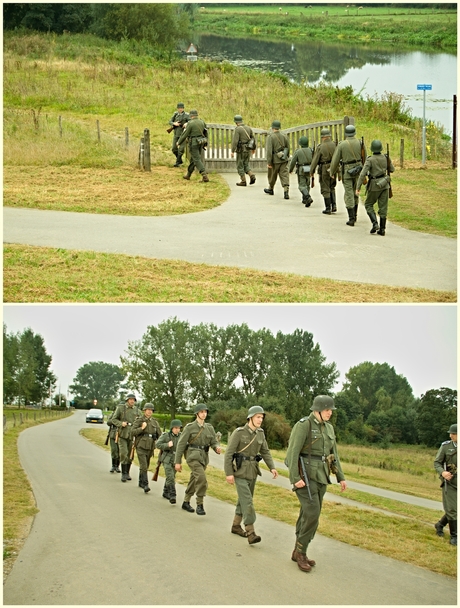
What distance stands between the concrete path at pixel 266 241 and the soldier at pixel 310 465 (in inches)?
235

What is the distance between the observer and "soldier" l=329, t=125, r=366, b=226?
18953 millimetres

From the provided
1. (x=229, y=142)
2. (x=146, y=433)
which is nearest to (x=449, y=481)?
(x=146, y=433)

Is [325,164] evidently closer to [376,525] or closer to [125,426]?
[125,426]

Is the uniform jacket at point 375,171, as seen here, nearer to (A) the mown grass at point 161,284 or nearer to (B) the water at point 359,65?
(A) the mown grass at point 161,284

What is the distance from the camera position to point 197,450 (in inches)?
478

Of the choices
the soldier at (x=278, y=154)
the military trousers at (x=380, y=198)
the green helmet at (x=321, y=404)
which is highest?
the soldier at (x=278, y=154)

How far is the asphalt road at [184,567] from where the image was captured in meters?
7.70

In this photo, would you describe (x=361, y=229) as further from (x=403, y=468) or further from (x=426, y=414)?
(x=426, y=414)

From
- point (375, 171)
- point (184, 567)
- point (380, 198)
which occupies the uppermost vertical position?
point (375, 171)

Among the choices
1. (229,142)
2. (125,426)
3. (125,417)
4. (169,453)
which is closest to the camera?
(169,453)

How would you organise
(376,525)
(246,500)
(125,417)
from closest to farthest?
(246,500) → (376,525) → (125,417)

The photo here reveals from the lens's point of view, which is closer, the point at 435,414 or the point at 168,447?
the point at 168,447

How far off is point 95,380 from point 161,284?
13435 centimetres

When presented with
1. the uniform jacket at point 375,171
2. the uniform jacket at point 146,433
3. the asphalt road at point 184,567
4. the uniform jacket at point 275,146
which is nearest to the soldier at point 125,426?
the uniform jacket at point 146,433
